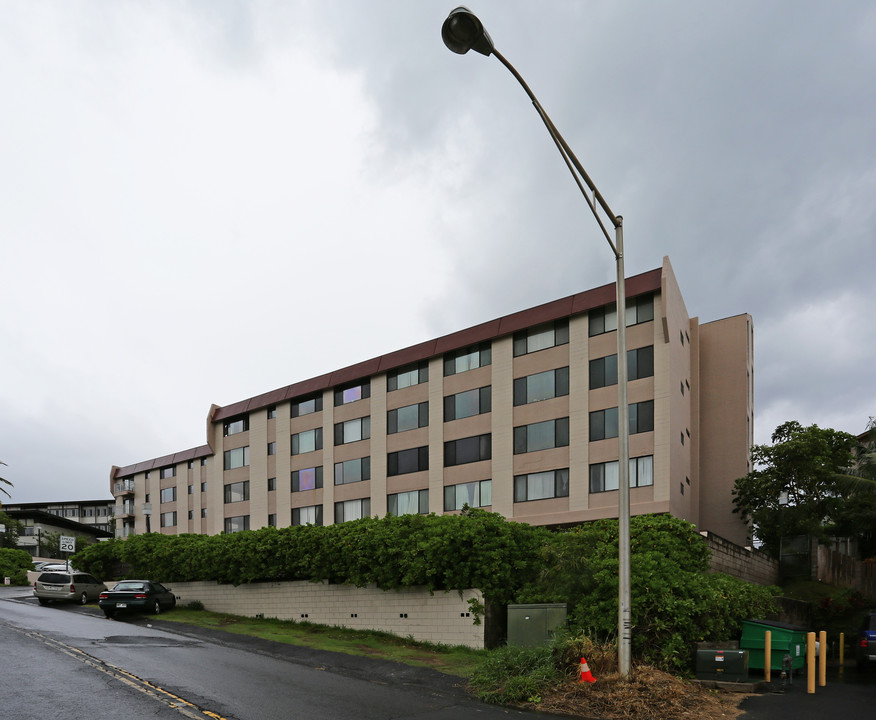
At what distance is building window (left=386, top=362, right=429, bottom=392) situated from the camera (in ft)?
132

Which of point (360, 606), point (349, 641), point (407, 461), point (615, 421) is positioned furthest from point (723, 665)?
point (407, 461)

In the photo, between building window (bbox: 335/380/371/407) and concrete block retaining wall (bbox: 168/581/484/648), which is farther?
building window (bbox: 335/380/371/407)

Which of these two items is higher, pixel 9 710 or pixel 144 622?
pixel 9 710

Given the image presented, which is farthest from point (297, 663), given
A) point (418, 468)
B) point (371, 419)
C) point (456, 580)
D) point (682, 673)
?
point (371, 419)

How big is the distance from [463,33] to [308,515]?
3918 cm

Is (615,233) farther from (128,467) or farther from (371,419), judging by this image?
(128,467)

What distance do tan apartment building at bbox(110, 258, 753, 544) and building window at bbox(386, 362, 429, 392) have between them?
0.09 metres

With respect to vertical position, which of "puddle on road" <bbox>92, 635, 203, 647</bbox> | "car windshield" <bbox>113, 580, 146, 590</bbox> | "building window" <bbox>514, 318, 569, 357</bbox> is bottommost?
"car windshield" <bbox>113, 580, 146, 590</bbox>

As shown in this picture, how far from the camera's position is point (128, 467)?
248 feet

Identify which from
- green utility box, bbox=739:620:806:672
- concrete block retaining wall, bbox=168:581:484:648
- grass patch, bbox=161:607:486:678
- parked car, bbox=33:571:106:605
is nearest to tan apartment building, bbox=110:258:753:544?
concrete block retaining wall, bbox=168:581:484:648

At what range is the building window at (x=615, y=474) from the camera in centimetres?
3044

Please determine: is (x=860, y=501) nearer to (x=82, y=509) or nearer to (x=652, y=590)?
(x=652, y=590)

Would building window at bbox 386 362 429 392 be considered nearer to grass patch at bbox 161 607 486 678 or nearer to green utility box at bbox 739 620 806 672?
grass patch at bbox 161 607 486 678

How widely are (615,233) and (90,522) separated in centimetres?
12668
